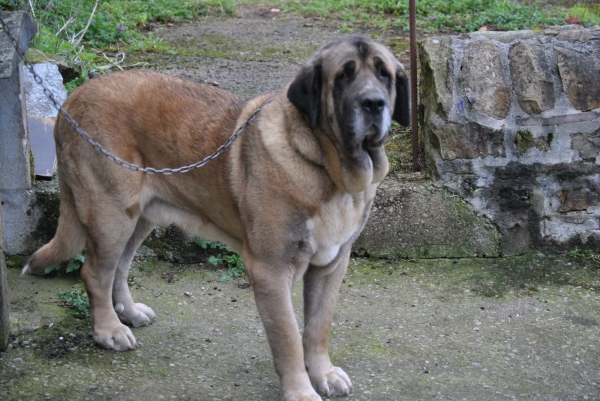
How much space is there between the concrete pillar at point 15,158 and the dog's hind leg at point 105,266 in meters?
1.06

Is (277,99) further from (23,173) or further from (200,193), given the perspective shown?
(23,173)

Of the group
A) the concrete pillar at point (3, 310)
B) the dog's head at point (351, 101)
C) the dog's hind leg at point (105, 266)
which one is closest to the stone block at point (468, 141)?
the dog's head at point (351, 101)

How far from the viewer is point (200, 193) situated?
4.18 m

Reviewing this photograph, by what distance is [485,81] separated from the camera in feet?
17.6

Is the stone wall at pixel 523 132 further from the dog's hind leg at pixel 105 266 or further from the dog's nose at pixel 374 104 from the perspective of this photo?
the dog's hind leg at pixel 105 266

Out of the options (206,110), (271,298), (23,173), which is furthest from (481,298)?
(23,173)

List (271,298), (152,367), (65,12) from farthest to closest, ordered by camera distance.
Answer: (65,12)
(152,367)
(271,298)

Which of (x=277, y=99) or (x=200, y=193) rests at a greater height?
(x=277, y=99)

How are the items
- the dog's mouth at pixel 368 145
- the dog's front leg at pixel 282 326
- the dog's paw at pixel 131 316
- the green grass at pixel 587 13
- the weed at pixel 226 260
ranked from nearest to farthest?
the dog's mouth at pixel 368 145, the dog's front leg at pixel 282 326, the dog's paw at pixel 131 316, the weed at pixel 226 260, the green grass at pixel 587 13

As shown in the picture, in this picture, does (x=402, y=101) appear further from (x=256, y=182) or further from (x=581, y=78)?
(x=581, y=78)

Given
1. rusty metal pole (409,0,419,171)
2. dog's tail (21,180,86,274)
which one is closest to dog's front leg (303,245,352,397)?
dog's tail (21,180,86,274)

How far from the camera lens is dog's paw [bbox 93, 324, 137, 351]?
14.1 feet

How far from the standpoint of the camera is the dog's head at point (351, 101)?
346 cm

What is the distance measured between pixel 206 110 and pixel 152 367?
1406mm
